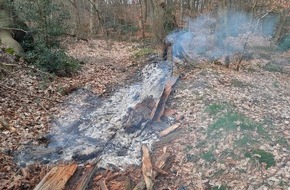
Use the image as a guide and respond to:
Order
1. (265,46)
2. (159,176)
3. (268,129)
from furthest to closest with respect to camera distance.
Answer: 1. (265,46)
2. (268,129)
3. (159,176)

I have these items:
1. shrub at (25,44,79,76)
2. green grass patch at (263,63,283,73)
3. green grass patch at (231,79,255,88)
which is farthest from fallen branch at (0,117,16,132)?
green grass patch at (263,63,283,73)

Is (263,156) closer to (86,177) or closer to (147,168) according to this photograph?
(147,168)

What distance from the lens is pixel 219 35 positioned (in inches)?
669

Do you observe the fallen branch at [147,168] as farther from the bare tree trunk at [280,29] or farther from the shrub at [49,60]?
the bare tree trunk at [280,29]

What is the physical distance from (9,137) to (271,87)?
9155 mm

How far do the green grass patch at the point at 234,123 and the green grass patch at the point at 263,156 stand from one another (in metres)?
0.95

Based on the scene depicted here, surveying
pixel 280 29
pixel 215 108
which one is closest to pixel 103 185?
pixel 215 108

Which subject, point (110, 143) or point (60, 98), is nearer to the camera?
point (110, 143)

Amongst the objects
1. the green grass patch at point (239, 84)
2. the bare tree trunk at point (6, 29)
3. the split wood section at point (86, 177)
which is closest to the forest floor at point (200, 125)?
the green grass patch at point (239, 84)

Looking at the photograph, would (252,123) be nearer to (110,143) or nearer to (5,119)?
(110,143)

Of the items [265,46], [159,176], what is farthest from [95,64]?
[265,46]

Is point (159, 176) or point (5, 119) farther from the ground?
point (5, 119)

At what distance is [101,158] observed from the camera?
21.8 feet

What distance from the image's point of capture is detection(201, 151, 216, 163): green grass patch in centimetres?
626
